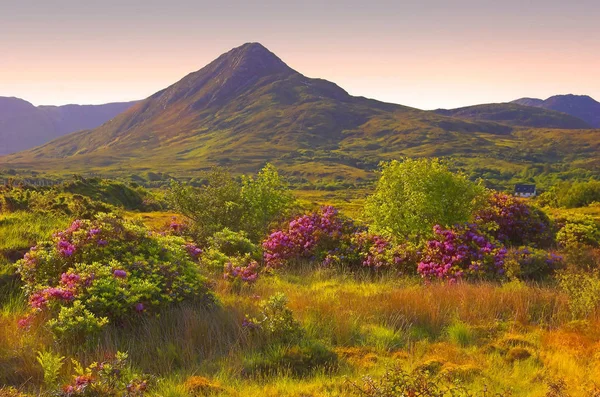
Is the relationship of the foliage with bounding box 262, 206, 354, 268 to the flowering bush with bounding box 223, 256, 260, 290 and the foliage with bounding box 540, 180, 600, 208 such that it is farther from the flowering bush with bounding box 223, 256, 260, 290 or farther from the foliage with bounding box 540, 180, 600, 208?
the foliage with bounding box 540, 180, 600, 208

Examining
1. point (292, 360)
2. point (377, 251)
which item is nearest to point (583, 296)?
point (292, 360)

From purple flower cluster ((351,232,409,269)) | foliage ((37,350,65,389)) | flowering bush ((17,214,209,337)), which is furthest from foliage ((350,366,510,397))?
purple flower cluster ((351,232,409,269))

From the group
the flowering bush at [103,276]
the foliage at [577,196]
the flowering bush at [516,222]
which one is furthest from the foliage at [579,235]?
the foliage at [577,196]

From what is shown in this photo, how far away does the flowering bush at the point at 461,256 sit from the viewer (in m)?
12.4

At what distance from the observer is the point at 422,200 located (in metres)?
15.9

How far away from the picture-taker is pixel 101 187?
176 feet

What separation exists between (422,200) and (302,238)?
448cm

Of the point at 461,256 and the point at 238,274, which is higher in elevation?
the point at 238,274

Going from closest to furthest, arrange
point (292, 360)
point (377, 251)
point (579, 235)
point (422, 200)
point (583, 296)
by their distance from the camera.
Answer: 1. point (292, 360)
2. point (583, 296)
3. point (377, 251)
4. point (422, 200)
5. point (579, 235)

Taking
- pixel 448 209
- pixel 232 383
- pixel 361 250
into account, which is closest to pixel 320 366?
pixel 232 383

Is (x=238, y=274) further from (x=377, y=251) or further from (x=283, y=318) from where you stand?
(x=377, y=251)

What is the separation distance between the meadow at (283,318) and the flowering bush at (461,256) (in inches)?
1.8

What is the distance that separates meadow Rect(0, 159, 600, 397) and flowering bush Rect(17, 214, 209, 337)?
0.03 metres

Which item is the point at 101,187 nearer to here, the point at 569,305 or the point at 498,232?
the point at 498,232
